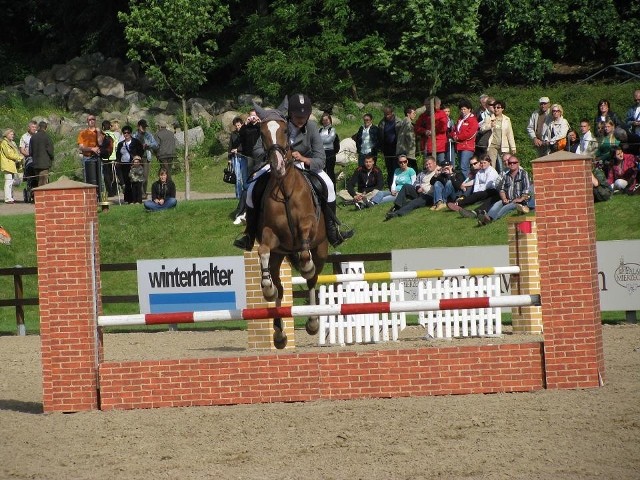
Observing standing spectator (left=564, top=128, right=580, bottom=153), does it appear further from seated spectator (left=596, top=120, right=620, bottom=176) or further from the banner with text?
the banner with text

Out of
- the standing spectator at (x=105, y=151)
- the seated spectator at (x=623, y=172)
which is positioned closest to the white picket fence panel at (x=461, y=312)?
the seated spectator at (x=623, y=172)

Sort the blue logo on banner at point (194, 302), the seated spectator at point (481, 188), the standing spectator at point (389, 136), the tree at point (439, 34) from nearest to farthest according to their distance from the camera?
the blue logo on banner at point (194, 302), the seated spectator at point (481, 188), the standing spectator at point (389, 136), the tree at point (439, 34)

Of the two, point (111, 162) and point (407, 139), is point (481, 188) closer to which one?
point (407, 139)

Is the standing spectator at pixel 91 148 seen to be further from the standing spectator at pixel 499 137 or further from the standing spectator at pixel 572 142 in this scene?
the standing spectator at pixel 572 142

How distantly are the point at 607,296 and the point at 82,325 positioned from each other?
32.7 feet

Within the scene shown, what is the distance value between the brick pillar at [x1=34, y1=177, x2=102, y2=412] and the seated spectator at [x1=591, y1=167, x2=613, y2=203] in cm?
1144

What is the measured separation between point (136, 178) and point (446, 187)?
310 inches

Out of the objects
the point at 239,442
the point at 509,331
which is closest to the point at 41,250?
the point at 239,442

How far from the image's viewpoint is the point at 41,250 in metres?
12.6

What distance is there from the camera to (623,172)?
21688mm

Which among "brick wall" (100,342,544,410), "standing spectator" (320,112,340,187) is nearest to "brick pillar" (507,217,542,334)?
"brick wall" (100,342,544,410)

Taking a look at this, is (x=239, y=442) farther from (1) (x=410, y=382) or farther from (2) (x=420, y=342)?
(2) (x=420, y=342)

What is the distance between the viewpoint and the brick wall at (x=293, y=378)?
40.8 ft

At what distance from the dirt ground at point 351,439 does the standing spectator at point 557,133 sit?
30.2ft
